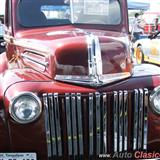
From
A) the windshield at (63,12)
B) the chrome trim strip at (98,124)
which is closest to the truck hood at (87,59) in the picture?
the chrome trim strip at (98,124)

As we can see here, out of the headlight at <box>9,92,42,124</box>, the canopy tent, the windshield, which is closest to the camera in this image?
the headlight at <box>9,92,42,124</box>

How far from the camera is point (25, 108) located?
3545mm

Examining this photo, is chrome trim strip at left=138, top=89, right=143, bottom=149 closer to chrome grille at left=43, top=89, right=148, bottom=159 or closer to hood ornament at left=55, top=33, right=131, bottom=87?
chrome grille at left=43, top=89, right=148, bottom=159

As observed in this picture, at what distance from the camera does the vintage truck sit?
3594mm

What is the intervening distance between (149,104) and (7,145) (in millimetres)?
1300

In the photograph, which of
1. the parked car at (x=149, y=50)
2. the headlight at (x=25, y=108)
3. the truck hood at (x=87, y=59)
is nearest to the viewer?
the headlight at (x=25, y=108)

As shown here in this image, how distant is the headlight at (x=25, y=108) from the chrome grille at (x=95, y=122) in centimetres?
8

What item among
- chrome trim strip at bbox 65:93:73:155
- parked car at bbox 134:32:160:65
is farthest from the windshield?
parked car at bbox 134:32:160:65

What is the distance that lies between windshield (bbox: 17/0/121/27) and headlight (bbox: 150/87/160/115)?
1.53m

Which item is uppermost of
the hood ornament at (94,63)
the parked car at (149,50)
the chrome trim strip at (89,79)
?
the hood ornament at (94,63)

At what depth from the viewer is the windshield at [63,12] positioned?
16.0ft

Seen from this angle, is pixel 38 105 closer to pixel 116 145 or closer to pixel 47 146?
pixel 47 146

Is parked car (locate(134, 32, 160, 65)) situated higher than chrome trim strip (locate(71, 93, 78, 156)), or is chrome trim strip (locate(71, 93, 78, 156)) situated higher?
chrome trim strip (locate(71, 93, 78, 156))

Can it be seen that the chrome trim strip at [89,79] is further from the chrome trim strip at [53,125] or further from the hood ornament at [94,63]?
the chrome trim strip at [53,125]
